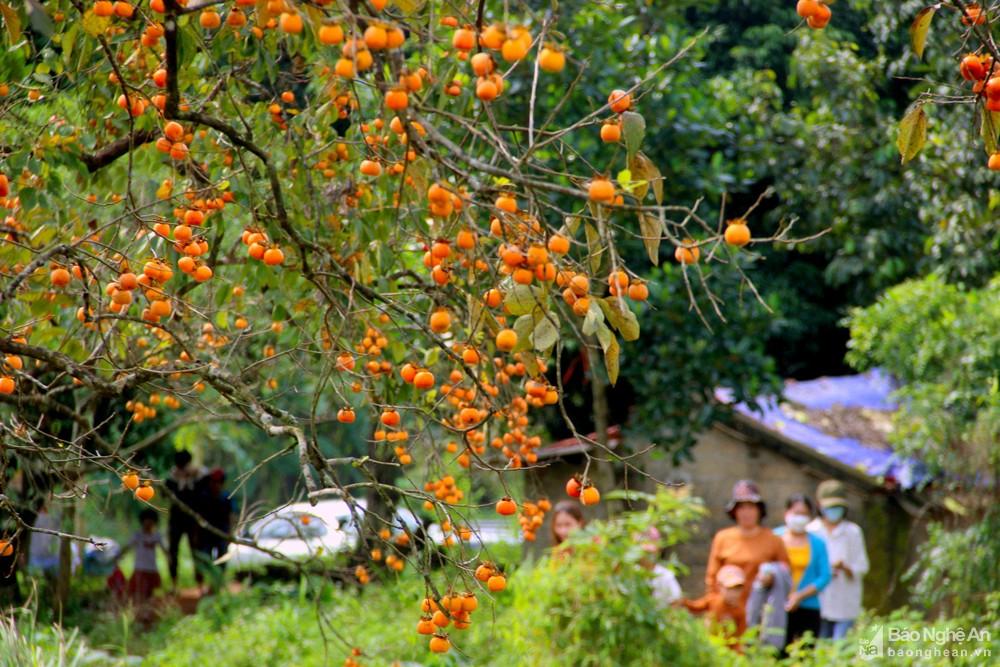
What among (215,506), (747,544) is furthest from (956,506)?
(215,506)

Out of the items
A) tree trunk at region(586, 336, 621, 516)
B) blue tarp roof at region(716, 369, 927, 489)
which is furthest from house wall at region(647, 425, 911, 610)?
tree trunk at region(586, 336, 621, 516)

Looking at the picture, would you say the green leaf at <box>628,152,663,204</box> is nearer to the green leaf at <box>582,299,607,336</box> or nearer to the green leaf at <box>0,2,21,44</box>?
the green leaf at <box>582,299,607,336</box>

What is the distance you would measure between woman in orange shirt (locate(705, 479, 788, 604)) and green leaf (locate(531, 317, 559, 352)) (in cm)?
436

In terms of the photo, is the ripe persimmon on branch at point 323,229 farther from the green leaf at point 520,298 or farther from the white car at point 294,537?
the white car at point 294,537

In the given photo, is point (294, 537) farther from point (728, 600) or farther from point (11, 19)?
point (728, 600)

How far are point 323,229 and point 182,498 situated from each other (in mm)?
5746

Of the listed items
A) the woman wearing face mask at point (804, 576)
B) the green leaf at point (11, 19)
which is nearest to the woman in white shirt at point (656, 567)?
the woman wearing face mask at point (804, 576)

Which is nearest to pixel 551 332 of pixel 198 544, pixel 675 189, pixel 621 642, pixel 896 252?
pixel 621 642

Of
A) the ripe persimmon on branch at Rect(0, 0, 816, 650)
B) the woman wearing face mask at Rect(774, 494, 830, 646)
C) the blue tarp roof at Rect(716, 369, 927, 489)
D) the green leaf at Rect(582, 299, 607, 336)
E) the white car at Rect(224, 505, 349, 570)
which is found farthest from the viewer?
the blue tarp roof at Rect(716, 369, 927, 489)

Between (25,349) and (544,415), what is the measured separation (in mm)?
5779

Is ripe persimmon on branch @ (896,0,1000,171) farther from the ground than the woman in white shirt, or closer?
farther from the ground

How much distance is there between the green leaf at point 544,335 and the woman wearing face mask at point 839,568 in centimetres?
482

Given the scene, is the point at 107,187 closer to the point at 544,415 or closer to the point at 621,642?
the point at 621,642

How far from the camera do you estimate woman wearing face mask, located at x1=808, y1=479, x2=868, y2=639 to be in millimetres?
6176
